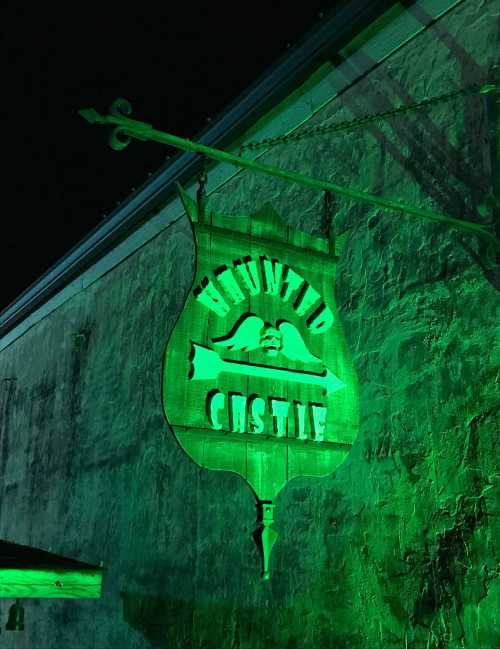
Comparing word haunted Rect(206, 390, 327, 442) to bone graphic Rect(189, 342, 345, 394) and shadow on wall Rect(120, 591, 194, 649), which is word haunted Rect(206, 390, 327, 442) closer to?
bone graphic Rect(189, 342, 345, 394)

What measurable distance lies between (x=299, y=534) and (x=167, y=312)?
2.82 metres

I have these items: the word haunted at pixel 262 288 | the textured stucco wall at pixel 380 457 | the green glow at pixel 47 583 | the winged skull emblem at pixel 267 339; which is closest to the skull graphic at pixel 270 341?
the winged skull emblem at pixel 267 339

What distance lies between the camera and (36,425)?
32.2 ft

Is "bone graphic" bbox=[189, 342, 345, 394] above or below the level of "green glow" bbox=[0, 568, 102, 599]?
above

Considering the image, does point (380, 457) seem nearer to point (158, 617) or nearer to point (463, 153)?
point (463, 153)

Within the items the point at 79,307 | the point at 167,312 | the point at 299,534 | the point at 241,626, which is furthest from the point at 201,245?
the point at 79,307

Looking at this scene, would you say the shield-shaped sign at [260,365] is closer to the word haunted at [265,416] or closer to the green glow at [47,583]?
the word haunted at [265,416]

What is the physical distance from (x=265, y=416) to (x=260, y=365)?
21 cm

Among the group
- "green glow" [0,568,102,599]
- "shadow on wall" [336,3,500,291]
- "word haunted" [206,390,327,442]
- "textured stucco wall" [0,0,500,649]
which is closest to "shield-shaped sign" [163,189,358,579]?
"word haunted" [206,390,327,442]

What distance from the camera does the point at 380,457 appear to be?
171 inches

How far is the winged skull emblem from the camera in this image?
315cm

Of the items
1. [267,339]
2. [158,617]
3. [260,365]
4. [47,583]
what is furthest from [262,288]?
[158,617]

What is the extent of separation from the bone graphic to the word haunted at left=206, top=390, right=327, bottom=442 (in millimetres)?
87

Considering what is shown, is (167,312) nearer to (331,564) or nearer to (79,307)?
(79,307)
